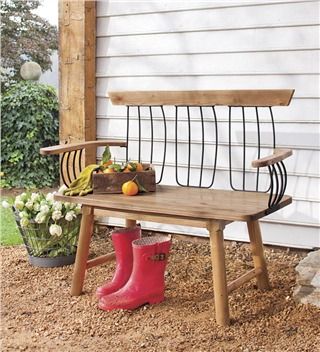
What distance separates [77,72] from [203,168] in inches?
38.7

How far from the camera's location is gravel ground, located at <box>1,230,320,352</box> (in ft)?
7.25

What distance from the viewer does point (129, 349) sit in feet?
7.11

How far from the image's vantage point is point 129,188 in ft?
8.64

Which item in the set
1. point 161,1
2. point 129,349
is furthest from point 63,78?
point 129,349

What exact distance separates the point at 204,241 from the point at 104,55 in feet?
4.28

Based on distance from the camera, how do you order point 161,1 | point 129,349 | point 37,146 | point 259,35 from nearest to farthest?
point 129,349 → point 259,35 → point 161,1 → point 37,146

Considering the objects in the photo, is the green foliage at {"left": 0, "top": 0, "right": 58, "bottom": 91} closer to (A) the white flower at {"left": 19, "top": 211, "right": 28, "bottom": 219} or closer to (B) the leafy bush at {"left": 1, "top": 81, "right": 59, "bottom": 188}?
(B) the leafy bush at {"left": 1, "top": 81, "right": 59, "bottom": 188}

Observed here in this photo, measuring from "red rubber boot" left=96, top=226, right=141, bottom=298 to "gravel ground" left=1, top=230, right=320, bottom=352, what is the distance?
3.5 inches

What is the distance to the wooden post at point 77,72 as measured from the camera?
3.62 meters

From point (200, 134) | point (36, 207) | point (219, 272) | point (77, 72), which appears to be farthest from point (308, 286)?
point (77, 72)

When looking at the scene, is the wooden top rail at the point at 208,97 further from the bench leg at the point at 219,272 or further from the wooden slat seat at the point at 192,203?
the bench leg at the point at 219,272

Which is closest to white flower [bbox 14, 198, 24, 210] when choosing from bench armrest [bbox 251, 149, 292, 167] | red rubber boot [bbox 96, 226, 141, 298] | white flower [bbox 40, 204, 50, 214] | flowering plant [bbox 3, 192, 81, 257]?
flowering plant [bbox 3, 192, 81, 257]

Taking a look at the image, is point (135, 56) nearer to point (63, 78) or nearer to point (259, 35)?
point (63, 78)

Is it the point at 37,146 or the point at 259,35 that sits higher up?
the point at 259,35
